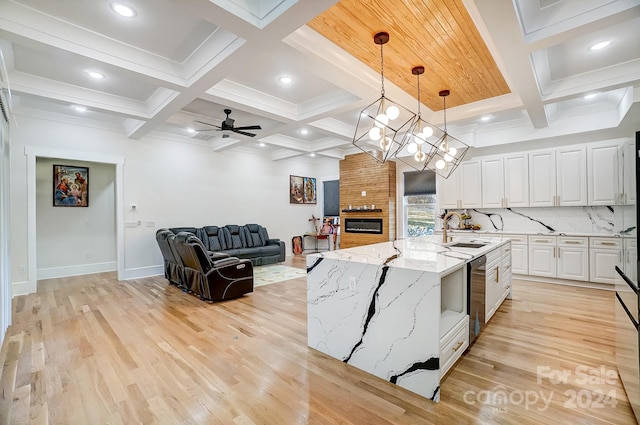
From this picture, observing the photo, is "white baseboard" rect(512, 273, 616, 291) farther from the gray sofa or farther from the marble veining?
the gray sofa

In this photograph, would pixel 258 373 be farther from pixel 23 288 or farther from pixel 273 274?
pixel 23 288

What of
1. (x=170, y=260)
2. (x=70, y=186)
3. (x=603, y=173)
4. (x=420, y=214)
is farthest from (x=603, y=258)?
(x=70, y=186)

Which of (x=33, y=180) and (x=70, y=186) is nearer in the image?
(x=33, y=180)

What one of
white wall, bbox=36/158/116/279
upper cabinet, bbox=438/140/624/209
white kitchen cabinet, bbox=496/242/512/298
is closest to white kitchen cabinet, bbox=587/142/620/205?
upper cabinet, bbox=438/140/624/209

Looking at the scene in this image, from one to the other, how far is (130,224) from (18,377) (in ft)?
13.3

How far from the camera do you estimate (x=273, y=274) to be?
612 centimetres

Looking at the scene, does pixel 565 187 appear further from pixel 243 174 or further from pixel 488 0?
pixel 243 174

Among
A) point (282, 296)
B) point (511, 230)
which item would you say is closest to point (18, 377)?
point (282, 296)

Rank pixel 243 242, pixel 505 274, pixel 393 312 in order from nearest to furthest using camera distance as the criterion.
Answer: pixel 393 312 < pixel 505 274 < pixel 243 242

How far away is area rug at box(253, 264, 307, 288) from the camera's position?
219 inches

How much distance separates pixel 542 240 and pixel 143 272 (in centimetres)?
808

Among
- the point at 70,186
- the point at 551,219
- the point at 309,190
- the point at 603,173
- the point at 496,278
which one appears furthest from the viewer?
the point at 309,190

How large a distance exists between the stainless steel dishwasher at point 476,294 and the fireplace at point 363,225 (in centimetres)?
457

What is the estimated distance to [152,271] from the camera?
623 cm
